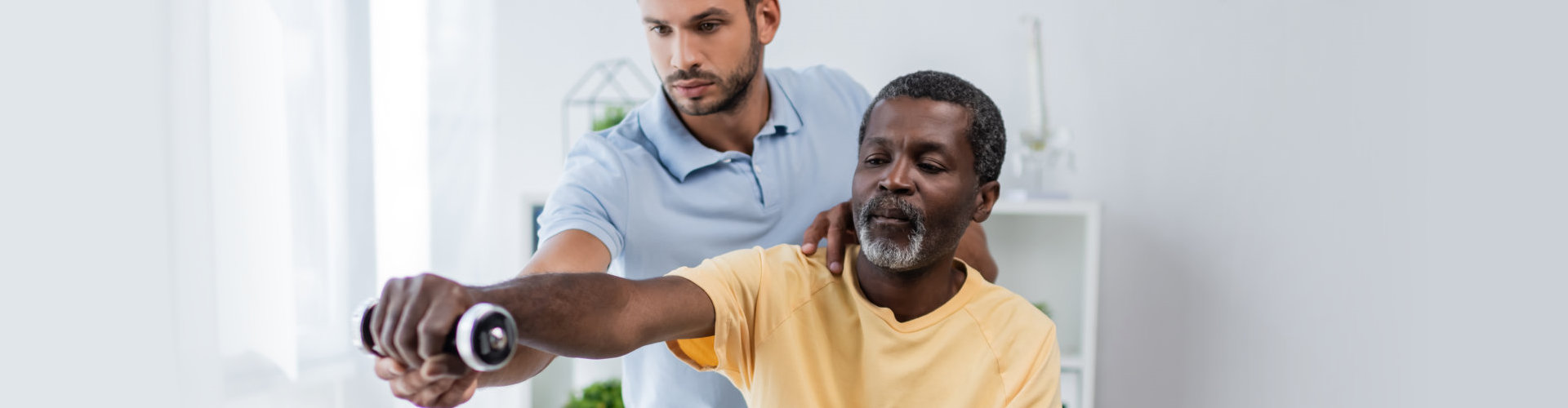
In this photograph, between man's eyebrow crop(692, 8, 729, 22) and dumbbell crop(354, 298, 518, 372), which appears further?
man's eyebrow crop(692, 8, 729, 22)

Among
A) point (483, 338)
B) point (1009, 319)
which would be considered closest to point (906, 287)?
point (1009, 319)

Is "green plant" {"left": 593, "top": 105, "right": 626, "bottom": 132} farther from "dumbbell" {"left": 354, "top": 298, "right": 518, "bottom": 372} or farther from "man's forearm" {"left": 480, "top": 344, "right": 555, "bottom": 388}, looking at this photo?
"dumbbell" {"left": 354, "top": 298, "right": 518, "bottom": 372}

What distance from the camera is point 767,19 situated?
175 cm

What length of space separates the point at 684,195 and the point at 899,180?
0.46 m

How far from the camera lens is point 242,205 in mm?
1818

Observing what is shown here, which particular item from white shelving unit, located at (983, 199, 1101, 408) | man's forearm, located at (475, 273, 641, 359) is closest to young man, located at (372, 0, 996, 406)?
man's forearm, located at (475, 273, 641, 359)

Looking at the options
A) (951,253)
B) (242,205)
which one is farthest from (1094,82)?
(242,205)

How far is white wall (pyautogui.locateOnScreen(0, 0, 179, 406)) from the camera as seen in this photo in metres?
1.35

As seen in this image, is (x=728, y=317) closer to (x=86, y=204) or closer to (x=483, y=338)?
(x=483, y=338)

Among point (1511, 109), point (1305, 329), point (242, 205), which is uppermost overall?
point (1511, 109)

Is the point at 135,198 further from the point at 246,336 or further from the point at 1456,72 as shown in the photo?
the point at 1456,72

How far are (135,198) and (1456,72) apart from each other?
100 inches

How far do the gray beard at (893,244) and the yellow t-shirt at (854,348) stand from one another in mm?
82

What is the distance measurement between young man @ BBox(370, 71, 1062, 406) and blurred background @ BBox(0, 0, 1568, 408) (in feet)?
2.93
